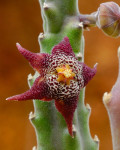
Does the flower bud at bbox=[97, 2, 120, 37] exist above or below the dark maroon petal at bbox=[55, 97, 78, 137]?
above

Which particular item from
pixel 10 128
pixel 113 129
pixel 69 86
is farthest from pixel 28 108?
pixel 69 86

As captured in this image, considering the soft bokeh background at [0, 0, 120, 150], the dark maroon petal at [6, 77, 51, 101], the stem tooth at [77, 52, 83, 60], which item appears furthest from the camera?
the soft bokeh background at [0, 0, 120, 150]

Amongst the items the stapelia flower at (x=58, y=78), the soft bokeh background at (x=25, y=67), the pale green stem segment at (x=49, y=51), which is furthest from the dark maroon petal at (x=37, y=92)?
the soft bokeh background at (x=25, y=67)

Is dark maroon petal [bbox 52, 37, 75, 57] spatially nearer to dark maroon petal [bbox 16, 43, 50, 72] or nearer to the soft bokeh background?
dark maroon petal [bbox 16, 43, 50, 72]

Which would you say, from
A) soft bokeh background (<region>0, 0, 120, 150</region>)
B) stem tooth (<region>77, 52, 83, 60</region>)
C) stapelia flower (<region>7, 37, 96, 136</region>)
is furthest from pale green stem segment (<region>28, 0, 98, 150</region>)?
soft bokeh background (<region>0, 0, 120, 150</region>)

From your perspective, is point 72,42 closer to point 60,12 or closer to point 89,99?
point 60,12

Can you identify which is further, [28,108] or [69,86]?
[28,108]
